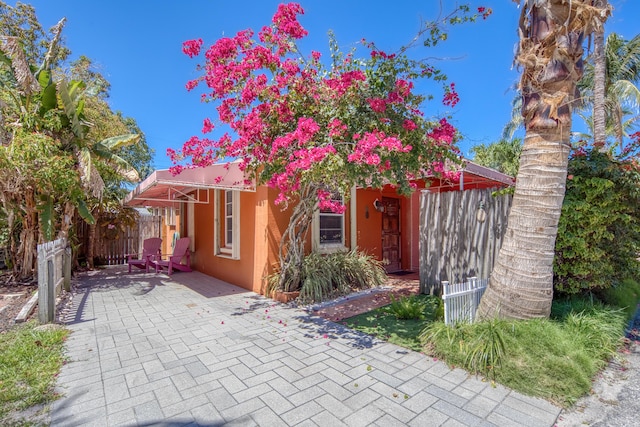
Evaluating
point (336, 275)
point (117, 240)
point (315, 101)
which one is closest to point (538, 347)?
point (336, 275)

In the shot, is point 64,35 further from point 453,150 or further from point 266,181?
point 453,150

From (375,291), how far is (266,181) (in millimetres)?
4113

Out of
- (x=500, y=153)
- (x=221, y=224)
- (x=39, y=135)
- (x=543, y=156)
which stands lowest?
(x=221, y=224)

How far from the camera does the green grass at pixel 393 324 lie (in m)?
4.88

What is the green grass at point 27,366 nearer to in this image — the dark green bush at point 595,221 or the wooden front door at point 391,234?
the dark green bush at point 595,221

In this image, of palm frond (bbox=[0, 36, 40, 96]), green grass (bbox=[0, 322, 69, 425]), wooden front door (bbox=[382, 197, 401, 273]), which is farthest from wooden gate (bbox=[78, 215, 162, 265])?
wooden front door (bbox=[382, 197, 401, 273])

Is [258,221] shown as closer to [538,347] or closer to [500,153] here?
[538,347]

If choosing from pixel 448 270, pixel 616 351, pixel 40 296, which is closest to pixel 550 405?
pixel 616 351

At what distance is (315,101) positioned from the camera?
5.53 meters

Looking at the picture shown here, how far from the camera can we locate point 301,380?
368 centimetres

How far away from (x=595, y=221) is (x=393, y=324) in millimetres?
3562

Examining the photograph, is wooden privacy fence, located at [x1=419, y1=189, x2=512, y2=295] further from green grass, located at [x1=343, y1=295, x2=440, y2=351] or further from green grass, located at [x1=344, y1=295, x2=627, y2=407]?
green grass, located at [x1=344, y1=295, x2=627, y2=407]

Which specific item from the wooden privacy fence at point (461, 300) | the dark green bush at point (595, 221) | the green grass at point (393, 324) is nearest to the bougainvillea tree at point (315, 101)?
the wooden privacy fence at point (461, 300)

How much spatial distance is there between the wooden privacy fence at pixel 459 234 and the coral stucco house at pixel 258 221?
40.6 inches
